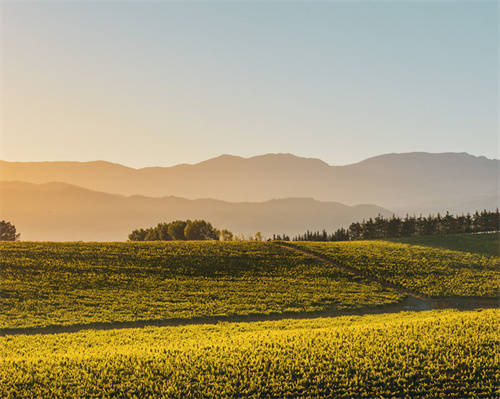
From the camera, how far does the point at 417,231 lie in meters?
106

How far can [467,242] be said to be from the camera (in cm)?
7794

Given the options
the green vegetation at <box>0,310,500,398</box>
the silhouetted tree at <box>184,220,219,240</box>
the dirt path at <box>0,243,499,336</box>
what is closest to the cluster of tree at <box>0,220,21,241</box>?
the silhouetted tree at <box>184,220,219,240</box>

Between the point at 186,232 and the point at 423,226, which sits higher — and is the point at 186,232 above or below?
below

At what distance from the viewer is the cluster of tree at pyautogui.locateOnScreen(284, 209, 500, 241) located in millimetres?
99200

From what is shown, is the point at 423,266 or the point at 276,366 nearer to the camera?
the point at 276,366

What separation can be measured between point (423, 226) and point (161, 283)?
79721 mm

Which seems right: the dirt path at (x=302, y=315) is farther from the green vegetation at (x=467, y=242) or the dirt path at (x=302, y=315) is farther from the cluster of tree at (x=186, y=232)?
the cluster of tree at (x=186, y=232)

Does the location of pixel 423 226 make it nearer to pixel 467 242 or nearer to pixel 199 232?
pixel 467 242

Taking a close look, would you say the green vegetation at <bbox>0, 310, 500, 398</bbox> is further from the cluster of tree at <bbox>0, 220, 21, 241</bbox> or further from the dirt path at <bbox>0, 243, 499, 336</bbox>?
the cluster of tree at <bbox>0, 220, 21, 241</bbox>

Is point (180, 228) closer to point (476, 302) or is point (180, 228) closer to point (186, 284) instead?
point (186, 284)

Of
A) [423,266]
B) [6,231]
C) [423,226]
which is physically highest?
[6,231]

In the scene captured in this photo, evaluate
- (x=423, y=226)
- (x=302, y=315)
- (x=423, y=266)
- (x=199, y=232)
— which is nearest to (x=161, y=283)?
(x=302, y=315)

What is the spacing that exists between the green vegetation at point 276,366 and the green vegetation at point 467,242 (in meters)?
49.2

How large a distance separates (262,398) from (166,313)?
776 inches
